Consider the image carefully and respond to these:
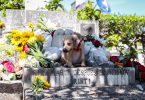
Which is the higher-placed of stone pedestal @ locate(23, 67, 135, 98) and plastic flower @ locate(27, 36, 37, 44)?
plastic flower @ locate(27, 36, 37, 44)

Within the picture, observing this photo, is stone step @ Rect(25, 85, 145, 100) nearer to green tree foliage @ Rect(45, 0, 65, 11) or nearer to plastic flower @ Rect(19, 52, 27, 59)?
plastic flower @ Rect(19, 52, 27, 59)

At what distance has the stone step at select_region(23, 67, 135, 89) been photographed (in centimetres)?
591

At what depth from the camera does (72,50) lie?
618cm

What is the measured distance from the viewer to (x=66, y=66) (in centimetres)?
615

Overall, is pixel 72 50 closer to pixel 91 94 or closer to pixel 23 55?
pixel 23 55

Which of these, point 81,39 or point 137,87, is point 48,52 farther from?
point 137,87

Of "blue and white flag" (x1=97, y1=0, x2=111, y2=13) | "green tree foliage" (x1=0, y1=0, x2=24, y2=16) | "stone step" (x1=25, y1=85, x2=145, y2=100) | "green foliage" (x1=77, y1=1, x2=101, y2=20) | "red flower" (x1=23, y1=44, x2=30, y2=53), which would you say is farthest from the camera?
"blue and white flag" (x1=97, y1=0, x2=111, y2=13)

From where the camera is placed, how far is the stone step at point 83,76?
5.91 m

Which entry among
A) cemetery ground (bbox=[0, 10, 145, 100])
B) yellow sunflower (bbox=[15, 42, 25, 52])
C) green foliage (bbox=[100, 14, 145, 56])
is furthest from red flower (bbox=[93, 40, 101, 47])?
green foliage (bbox=[100, 14, 145, 56])

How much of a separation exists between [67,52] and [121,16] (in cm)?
1871

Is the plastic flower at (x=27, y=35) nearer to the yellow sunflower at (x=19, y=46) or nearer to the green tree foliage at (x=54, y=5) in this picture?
the yellow sunflower at (x=19, y=46)

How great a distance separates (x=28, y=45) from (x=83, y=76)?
1013 mm

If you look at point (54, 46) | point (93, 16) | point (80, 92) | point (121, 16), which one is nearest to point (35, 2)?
point (93, 16)

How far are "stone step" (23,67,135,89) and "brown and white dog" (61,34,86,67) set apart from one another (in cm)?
21
